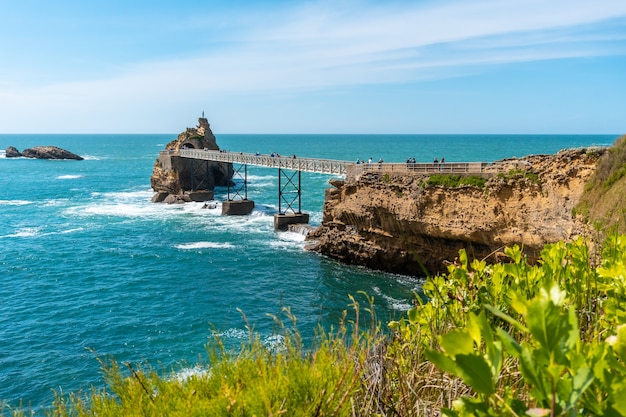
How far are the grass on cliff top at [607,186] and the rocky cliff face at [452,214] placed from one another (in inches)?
19.5

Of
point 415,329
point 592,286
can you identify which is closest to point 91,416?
point 415,329

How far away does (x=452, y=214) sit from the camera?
26.6m

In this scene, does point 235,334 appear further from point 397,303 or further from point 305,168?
point 305,168

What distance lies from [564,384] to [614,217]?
2116 centimetres

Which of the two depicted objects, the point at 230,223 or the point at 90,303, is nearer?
the point at 90,303

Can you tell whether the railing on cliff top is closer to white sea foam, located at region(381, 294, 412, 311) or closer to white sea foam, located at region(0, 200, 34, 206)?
white sea foam, located at region(381, 294, 412, 311)

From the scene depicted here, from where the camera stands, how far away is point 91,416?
21.2ft

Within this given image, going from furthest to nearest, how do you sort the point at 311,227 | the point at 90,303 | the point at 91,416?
the point at 311,227
the point at 90,303
the point at 91,416

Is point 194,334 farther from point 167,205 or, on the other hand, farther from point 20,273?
point 167,205

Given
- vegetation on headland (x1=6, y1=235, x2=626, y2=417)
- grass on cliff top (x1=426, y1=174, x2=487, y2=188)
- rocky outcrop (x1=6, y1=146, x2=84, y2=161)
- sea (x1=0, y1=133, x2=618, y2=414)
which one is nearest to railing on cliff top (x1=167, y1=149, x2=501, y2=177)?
grass on cliff top (x1=426, y1=174, x2=487, y2=188)

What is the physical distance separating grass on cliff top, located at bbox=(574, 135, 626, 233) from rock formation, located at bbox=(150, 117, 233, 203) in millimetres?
42363

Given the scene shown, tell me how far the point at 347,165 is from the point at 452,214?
956 centimetres

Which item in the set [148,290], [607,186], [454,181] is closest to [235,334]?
[148,290]

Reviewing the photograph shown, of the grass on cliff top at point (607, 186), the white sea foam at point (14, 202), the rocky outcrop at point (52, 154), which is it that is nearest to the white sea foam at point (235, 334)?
the grass on cliff top at point (607, 186)
